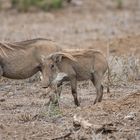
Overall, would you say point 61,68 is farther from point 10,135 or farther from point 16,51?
point 10,135

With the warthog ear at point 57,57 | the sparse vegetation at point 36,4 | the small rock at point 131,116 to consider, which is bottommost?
the sparse vegetation at point 36,4

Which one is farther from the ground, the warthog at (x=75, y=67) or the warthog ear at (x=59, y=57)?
the warthog ear at (x=59, y=57)

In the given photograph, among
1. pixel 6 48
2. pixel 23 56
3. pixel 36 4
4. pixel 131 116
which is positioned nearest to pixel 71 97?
pixel 23 56

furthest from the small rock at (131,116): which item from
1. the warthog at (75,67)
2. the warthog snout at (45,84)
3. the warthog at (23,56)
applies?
the warthog at (23,56)

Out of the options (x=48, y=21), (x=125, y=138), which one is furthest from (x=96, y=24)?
(x=125, y=138)

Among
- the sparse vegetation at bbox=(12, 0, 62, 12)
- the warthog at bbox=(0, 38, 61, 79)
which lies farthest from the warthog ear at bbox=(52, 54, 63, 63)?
the sparse vegetation at bbox=(12, 0, 62, 12)

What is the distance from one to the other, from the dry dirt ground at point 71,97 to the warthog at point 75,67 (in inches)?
12.1

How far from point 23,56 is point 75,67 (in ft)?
2.49

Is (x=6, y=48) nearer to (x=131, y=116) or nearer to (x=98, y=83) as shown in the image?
(x=98, y=83)

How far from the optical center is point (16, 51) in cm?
1074

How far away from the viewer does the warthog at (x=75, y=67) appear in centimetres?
1049

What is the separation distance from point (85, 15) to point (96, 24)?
5.72 feet

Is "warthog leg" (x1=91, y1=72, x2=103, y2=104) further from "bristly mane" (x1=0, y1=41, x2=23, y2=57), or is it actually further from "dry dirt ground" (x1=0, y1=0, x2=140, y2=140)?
"bristly mane" (x1=0, y1=41, x2=23, y2=57)

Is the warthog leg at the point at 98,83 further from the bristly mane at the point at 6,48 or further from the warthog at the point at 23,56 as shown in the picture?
the bristly mane at the point at 6,48
